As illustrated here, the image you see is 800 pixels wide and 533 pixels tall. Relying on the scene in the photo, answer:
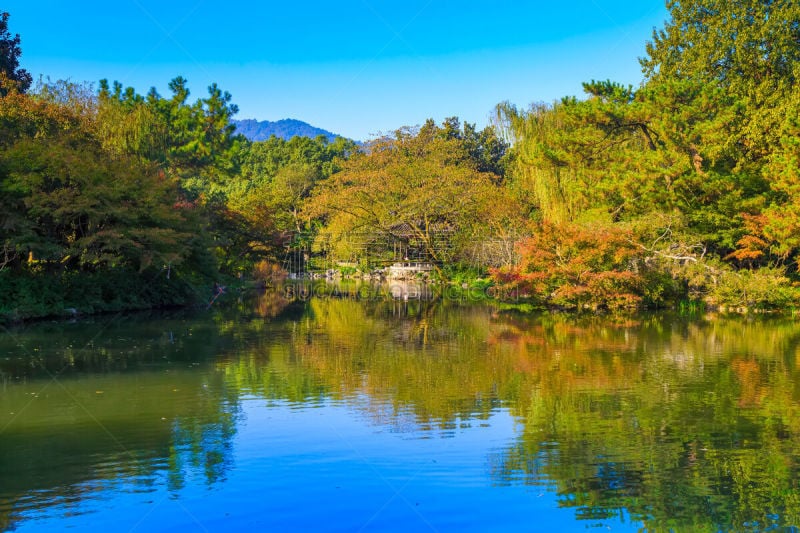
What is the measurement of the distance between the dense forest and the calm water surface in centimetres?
519

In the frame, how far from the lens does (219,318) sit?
20641 millimetres

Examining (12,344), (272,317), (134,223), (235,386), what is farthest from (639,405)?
(134,223)

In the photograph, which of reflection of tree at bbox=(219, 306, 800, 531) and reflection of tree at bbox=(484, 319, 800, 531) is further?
reflection of tree at bbox=(219, 306, 800, 531)

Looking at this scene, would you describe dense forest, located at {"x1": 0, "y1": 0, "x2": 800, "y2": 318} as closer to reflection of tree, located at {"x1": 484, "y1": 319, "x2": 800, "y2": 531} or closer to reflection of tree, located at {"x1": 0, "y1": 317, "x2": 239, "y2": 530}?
reflection of tree, located at {"x1": 0, "y1": 317, "x2": 239, "y2": 530}

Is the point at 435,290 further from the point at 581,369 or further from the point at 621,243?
the point at 581,369

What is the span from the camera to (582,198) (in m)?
26.8

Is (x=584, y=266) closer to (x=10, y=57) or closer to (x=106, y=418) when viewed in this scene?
(x=106, y=418)

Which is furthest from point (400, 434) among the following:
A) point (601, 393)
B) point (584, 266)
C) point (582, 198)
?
point (582, 198)

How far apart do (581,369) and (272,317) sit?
11.2m

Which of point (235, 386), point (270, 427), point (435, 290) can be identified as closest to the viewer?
point (270, 427)

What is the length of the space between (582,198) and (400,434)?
20.3 meters

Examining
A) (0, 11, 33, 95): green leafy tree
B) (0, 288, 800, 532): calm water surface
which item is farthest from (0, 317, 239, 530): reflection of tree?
(0, 11, 33, 95): green leafy tree

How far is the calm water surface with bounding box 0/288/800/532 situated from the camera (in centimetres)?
578

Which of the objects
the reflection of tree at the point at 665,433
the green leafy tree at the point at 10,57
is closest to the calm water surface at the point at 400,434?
the reflection of tree at the point at 665,433
